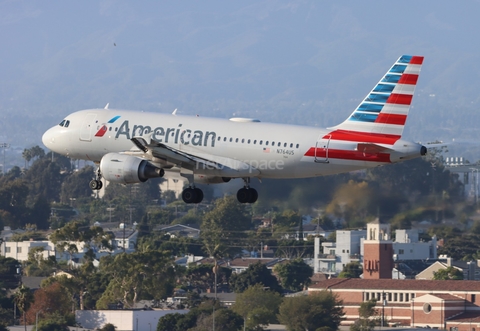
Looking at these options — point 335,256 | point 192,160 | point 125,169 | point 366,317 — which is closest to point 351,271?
point 335,256

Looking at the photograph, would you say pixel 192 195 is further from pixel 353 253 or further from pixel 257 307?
pixel 353 253

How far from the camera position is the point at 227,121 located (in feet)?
204

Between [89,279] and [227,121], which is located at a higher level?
[227,121]

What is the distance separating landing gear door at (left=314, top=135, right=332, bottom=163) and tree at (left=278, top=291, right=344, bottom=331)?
58.2m

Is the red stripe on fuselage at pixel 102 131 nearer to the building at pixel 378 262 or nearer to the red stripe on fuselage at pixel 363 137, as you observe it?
the red stripe on fuselage at pixel 363 137

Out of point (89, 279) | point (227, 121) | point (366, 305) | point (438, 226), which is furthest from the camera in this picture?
point (89, 279)

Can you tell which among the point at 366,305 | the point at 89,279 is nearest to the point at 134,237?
the point at 89,279

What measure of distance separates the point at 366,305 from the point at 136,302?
26.3 meters

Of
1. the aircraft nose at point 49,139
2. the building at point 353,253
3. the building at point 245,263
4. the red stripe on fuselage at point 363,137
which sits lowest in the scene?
the building at point 245,263

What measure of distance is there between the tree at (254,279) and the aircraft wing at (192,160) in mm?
91375

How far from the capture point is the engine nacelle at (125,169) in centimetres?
6200

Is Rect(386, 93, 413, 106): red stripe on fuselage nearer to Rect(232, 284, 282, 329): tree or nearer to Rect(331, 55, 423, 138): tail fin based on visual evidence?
Rect(331, 55, 423, 138): tail fin

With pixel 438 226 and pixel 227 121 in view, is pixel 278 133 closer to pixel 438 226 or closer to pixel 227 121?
pixel 227 121

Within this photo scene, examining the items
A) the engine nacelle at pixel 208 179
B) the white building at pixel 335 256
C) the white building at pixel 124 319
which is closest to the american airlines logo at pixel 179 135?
the engine nacelle at pixel 208 179
